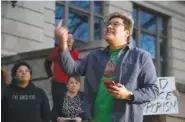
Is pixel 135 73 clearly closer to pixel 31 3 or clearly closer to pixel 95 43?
pixel 95 43

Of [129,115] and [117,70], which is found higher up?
[117,70]

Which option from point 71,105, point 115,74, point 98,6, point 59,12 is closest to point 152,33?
point 98,6

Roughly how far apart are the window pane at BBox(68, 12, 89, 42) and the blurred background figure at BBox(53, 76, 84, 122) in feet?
32.2

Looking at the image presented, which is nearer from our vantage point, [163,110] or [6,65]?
[163,110]

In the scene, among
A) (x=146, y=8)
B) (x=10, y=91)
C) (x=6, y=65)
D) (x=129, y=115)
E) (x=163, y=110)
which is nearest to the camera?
(x=129, y=115)

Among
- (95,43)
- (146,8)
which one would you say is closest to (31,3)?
(95,43)

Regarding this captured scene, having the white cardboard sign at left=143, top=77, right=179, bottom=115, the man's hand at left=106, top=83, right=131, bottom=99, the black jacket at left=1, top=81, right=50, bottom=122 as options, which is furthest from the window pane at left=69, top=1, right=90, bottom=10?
the man's hand at left=106, top=83, right=131, bottom=99

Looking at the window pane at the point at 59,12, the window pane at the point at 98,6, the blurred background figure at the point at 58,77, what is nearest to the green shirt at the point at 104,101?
the blurred background figure at the point at 58,77

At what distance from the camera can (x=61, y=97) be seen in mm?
8180

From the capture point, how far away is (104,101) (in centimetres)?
364

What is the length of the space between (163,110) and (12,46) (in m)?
6.88

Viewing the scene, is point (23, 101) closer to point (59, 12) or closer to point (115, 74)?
point (115, 74)

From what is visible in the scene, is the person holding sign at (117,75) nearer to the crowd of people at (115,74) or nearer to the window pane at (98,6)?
the crowd of people at (115,74)

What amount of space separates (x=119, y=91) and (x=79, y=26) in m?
14.7
